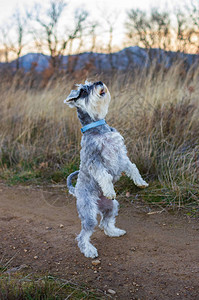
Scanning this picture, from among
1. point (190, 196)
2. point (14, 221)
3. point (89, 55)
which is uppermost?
point (89, 55)

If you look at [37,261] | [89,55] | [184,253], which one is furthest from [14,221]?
[89,55]

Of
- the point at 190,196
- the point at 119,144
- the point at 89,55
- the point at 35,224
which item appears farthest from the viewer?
the point at 89,55

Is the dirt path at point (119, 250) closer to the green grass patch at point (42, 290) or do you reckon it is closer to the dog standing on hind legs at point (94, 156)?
the green grass patch at point (42, 290)

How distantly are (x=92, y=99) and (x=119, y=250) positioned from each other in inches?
61.0

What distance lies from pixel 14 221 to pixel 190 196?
2341 mm

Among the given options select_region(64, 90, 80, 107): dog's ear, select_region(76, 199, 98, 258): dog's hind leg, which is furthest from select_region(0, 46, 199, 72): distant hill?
select_region(76, 199, 98, 258): dog's hind leg

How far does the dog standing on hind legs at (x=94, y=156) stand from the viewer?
2691mm

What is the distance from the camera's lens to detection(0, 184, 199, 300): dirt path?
2.47 meters

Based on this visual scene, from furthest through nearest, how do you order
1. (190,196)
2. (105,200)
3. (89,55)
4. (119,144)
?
1. (89,55)
2. (190,196)
3. (105,200)
4. (119,144)

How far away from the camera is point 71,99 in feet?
9.41

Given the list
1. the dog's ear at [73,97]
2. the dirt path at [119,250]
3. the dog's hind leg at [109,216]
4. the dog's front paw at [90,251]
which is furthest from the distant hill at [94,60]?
the dog's front paw at [90,251]

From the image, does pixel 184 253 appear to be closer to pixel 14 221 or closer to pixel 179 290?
pixel 179 290

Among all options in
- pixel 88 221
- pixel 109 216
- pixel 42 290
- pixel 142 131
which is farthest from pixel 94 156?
pixel 142 131

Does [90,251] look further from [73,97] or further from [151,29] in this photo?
[151,29]
